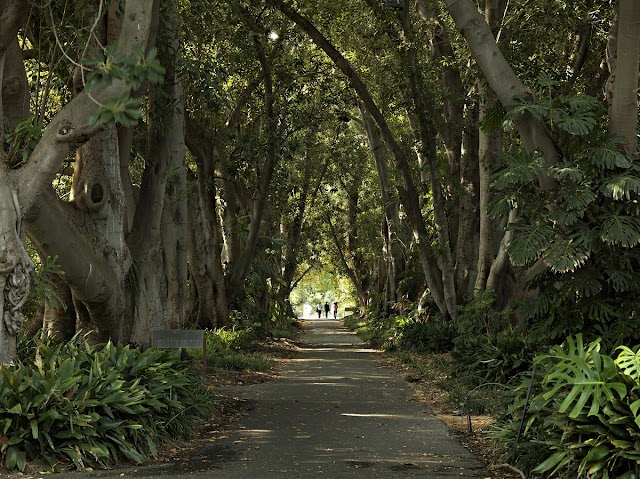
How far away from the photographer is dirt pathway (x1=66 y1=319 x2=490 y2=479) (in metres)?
8.99

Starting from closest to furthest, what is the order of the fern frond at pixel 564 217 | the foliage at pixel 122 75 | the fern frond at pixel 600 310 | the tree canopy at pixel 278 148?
1. the foliage at pixel 122 75
2. the tree canopy at pixel 278 148
3. the fern frond at pixel 564 217
4. the fern frond at pixel 600 310

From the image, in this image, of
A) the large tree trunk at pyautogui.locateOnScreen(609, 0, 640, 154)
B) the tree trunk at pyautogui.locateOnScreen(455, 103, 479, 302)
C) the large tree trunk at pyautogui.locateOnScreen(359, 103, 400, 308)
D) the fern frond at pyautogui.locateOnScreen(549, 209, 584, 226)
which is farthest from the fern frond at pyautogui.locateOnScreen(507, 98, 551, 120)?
the large tree trunk at pyautogui.locateOnScreen(359, 103, 400, 308)

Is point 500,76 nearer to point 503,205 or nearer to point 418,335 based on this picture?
point 503,205

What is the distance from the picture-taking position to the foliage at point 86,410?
8.80 metres

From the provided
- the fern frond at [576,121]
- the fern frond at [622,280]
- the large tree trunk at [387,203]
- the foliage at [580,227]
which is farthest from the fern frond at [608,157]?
the large tree trunk at [387,203]

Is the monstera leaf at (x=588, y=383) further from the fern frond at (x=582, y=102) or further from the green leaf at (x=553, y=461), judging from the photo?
the fern frond at (x=582, y=102)

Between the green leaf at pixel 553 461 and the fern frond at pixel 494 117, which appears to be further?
the fern frond at pixel 494 117

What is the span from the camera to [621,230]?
10375mm

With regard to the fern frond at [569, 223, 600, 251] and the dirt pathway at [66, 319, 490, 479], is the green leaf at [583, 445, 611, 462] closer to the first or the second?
the dirt pathway at [66, 319, 490, 479]

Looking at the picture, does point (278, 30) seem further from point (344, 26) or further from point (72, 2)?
point (72, 2)

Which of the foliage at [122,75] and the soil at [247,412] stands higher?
the foliage at [122,75]

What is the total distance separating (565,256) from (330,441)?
3.38 metres

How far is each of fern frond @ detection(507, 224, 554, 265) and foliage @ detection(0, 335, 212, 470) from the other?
4.25 meters

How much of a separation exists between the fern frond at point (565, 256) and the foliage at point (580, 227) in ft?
0.04
